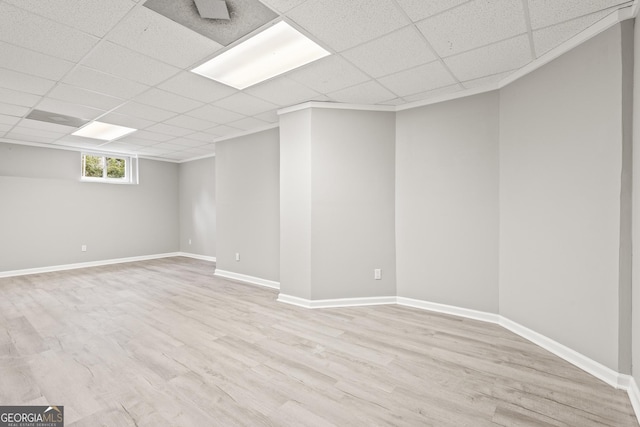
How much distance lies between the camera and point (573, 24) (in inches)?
87.5

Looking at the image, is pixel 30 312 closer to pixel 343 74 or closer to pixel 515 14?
pixel 343 74

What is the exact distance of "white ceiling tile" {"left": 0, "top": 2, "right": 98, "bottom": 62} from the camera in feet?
6.86

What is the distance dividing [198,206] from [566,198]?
7560mm

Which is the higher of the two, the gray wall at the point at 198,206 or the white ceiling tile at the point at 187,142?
the white ceiling tile at the point at 187,142

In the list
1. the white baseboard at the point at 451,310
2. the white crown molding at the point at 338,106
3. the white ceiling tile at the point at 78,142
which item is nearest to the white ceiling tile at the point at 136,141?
the white ceiling tile at the point at 78,142

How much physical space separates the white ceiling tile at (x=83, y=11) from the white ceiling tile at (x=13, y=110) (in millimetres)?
2760

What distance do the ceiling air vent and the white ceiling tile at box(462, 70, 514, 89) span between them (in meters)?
5.50

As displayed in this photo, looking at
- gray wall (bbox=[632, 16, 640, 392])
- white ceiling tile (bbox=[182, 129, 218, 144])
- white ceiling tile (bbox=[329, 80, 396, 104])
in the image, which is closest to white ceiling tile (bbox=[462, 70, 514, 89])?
white ceiling tile (bbox=[329, 80, 396, 104])

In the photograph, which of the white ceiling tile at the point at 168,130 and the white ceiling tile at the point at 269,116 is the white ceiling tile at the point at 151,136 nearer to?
the white ceiling tile at the point at 168,130

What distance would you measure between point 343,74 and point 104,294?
471 cm

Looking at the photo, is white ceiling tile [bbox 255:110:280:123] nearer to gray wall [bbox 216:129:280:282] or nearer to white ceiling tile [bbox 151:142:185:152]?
gray wall [bbox 216:129:280:282]

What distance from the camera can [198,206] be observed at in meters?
7.78

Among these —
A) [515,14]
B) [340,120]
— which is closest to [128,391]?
[340,120]

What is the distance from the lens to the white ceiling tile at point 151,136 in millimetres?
5309
